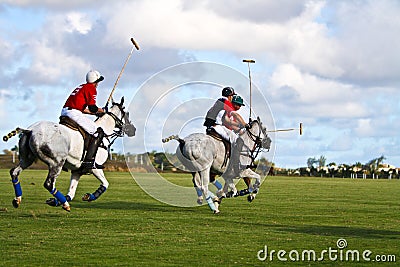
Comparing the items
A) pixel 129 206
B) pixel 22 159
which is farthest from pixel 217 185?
pixel 22 159

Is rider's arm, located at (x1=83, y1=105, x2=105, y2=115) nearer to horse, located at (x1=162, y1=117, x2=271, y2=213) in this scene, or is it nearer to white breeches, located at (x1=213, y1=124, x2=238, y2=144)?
horse, located at (x1=162, y1=117, x2=271, y2=213)

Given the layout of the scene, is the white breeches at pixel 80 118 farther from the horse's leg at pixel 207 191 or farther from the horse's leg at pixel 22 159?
the horse's leg at pixel 207 191

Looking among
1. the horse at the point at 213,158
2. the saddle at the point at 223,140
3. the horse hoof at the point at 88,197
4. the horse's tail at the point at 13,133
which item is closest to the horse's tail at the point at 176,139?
the horse at the point at 213,158

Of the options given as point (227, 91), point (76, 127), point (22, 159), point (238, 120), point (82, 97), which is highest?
point (227, 91)

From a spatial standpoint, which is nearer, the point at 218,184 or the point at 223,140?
the point at 223,140

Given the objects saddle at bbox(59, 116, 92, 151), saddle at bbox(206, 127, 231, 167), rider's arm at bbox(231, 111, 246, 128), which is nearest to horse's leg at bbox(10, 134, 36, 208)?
saddle at bbox(59, 116, 92, 151)

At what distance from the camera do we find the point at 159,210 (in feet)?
66.6

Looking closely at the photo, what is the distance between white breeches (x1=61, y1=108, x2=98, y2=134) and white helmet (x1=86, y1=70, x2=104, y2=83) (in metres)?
0.87

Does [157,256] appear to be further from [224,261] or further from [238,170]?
[238,170]

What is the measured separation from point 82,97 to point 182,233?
5268mm

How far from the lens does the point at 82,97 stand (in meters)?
18.6

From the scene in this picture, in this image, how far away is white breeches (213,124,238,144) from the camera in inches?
800

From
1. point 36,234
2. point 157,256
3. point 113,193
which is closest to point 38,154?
point 36,234

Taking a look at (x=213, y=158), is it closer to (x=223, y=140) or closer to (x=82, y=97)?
(x=223, y=140)
